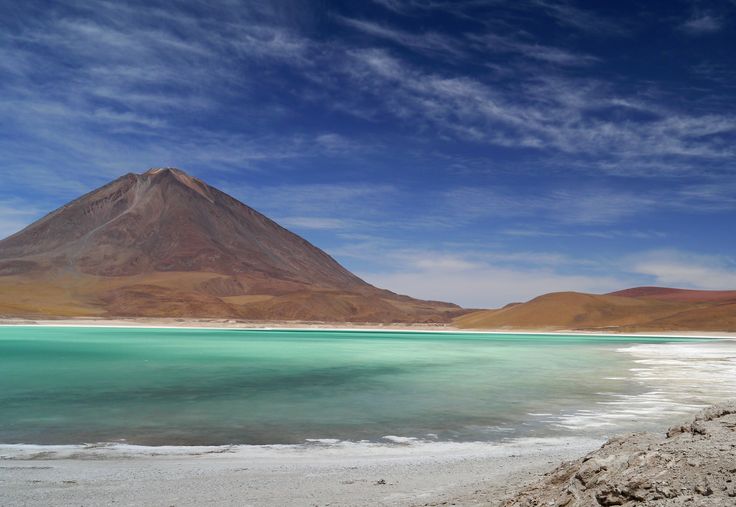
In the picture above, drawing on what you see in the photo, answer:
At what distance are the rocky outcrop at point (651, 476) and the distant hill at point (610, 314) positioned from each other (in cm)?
9935

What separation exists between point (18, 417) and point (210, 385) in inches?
259

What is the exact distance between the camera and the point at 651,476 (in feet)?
15.9

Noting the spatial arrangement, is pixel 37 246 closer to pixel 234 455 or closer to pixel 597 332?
pixel 597 332

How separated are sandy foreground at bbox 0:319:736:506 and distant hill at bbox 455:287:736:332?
9679cm

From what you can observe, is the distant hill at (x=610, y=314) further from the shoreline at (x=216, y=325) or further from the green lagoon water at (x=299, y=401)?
the green lagoon water at (x=299, y=401)

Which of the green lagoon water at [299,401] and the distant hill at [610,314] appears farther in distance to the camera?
the distant hill at [610,314]

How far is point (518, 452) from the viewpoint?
946cm

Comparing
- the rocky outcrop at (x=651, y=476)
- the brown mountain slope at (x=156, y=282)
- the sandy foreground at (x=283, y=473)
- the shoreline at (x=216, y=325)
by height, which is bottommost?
the sandy foreground at (x=283, y=473)

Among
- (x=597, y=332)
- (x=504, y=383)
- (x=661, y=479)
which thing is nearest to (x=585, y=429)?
(x=661, y=479)

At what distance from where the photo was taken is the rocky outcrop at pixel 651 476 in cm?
450

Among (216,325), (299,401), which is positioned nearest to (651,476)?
(299,401)

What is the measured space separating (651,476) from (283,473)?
4.60m

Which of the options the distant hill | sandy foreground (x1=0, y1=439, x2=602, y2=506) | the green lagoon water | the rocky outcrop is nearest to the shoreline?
the distant hill

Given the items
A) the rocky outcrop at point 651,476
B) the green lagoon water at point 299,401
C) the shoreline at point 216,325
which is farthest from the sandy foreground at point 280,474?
the shoreline at point 216,325
